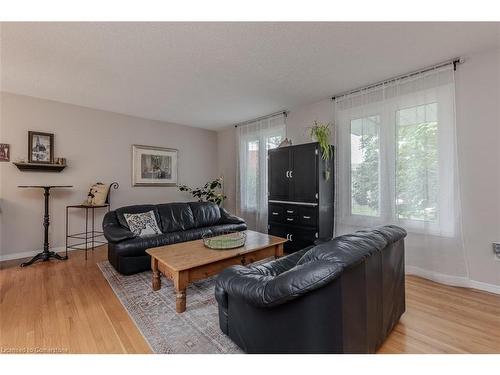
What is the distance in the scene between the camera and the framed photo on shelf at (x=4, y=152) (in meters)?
3.41

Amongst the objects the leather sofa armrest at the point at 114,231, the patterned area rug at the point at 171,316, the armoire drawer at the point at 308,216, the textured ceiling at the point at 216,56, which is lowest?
the patterned area rug at the point at 171,316

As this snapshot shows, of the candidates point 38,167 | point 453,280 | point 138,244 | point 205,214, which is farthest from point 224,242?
point 38,167

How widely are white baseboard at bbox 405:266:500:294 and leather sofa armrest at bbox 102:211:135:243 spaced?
3626 mm

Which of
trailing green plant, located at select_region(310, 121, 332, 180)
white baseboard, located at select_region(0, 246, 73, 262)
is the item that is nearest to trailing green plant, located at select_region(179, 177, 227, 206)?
white baseboard, located at select_region(0, 246, 73, 262)

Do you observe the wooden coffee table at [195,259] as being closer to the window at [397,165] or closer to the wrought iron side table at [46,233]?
the window at [397,165]

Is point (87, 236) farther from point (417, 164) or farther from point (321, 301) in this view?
point (417, 164)

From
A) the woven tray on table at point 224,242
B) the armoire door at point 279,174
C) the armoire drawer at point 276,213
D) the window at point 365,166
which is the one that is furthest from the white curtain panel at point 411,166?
the woven tray on table at point 224,242

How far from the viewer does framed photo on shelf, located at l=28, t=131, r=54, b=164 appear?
3.61m

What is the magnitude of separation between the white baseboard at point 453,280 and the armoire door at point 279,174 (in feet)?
6.29

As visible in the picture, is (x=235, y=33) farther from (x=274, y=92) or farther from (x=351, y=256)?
(x=351, y=256)

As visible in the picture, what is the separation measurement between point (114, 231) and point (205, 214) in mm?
1517

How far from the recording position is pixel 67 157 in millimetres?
3932

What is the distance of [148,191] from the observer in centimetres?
481
